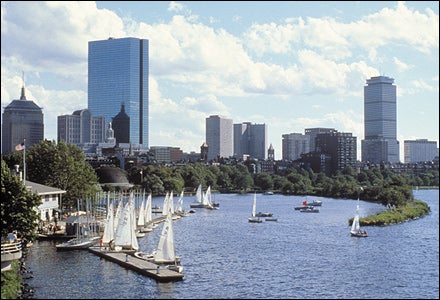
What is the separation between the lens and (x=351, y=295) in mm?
59219

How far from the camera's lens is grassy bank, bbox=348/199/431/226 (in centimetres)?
12219

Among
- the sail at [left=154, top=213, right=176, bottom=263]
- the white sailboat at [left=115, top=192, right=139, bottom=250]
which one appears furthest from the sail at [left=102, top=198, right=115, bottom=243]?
the sail at [left=154, top=213, right=176, bottom=263]

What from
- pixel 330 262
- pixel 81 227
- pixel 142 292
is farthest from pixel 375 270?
pixel 81 227

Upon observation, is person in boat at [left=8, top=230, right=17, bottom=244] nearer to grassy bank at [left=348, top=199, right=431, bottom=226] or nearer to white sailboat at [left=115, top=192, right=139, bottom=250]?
white sailboat at [left=115, top=192, right=139, bottom=250]

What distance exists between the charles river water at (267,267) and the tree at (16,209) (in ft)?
15.7

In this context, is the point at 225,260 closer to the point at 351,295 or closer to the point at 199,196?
the point at 351,295

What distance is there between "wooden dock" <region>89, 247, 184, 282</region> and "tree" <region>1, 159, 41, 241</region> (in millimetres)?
10636

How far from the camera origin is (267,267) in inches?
2881

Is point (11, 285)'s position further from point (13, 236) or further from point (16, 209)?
point (13, 236)

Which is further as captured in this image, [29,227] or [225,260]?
[225,260]

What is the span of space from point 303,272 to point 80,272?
71.9ft

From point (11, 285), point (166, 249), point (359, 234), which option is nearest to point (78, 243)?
point (166, 249)

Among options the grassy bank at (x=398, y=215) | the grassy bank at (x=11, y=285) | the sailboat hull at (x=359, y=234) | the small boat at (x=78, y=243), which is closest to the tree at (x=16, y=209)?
the grassy bank at (x=11, y=285)

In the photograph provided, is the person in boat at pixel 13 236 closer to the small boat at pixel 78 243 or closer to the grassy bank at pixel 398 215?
the small boat at pixel 78 243
